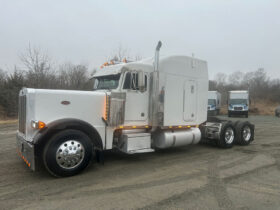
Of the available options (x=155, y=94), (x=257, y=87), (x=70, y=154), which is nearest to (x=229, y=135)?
(x=155, y=94)

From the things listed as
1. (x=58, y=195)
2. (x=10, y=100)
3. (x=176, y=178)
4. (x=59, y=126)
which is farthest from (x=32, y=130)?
(x=10, y=100)

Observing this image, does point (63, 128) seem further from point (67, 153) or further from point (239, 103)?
point (239, 103)

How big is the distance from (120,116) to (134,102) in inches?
25.7

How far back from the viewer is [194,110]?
23.9 ft

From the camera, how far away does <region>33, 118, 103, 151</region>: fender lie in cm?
438

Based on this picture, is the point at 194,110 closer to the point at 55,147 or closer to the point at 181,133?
the point at 181,133

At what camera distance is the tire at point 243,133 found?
8419 millimetres

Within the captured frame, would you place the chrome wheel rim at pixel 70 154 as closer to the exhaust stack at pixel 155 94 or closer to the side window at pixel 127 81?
the side window at pixel 127 81

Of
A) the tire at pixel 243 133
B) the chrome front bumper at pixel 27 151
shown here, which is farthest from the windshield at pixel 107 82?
the tire at pixel 243 133

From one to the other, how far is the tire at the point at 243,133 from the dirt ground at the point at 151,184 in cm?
190

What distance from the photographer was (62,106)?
187 inches

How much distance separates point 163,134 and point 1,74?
29137mm

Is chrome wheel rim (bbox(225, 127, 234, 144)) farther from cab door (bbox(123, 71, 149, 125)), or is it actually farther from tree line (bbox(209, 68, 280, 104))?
tree line (bbox(209, 68, 280, 104))

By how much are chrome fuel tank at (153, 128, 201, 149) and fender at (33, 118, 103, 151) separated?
209cm
